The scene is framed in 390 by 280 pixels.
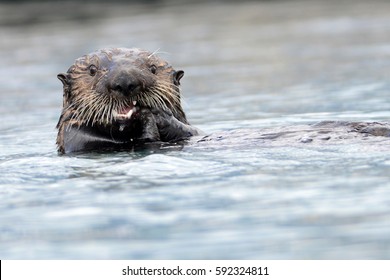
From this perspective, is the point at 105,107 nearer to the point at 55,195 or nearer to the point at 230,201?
the point at 55,195

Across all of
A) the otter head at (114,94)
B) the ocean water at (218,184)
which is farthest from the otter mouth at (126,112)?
the ocean water at (218,184)

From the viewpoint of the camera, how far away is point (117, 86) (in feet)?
20.5

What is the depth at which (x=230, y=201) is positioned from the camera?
4855mm

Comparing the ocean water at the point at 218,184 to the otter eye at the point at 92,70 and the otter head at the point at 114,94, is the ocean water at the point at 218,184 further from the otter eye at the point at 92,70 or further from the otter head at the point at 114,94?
the otter eye at the point at 92,70

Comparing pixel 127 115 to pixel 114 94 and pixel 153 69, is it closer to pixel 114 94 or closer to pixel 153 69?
pixel 114 94

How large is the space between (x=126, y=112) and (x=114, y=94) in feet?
0.55

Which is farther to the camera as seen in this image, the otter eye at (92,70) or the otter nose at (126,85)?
the otter eye at (92,70)

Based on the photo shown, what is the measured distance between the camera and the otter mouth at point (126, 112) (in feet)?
21.0

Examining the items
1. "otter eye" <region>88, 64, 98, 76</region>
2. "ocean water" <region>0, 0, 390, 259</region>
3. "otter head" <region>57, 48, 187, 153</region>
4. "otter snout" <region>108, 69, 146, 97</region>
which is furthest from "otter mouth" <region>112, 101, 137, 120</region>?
"otter eye" <region>88, 64, 98, 76</region>

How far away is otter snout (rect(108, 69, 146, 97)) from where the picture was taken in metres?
6.23

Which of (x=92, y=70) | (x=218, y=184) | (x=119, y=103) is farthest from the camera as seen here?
(x=92, y=70)

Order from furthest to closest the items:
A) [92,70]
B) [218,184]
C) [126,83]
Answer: [92,70] < [126,83] < [218,184]

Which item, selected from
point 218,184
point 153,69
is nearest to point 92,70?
point 153,69

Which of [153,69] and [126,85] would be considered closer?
[126,85]
